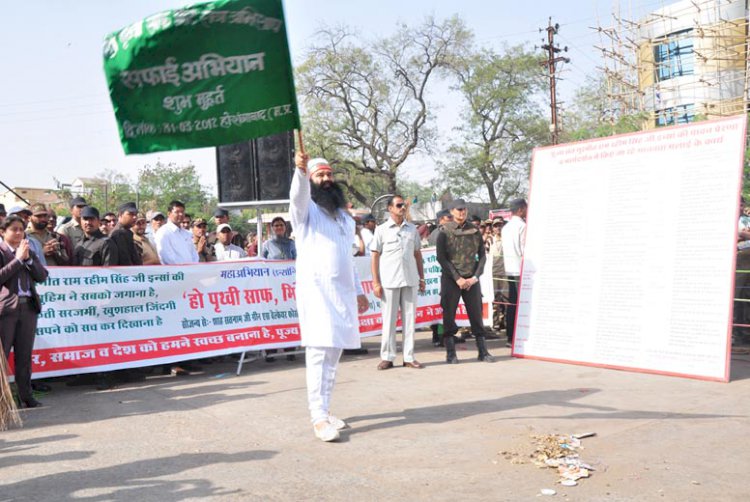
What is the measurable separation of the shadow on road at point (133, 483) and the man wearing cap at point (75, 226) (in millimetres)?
5286

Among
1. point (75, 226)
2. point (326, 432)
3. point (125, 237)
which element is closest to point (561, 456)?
point (326, 432)

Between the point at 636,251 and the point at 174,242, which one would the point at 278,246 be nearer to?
the point at 174,242

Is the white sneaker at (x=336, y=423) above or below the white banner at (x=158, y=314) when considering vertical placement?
below

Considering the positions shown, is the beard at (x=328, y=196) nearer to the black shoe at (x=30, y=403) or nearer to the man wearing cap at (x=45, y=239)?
the black shoe at (x=30, y=403)

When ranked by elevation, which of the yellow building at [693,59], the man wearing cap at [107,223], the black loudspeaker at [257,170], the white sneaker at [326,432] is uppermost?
the yellow building at [693,59]

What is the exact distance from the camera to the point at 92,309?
7.75 metres

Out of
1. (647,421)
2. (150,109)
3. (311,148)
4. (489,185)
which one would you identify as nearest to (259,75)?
(150,109)

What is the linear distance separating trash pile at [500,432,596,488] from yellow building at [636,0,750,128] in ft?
100

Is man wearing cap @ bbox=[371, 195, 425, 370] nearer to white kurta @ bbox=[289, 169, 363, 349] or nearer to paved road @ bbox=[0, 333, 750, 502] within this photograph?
paved road @ bbox=[0, 333, 750, 502]

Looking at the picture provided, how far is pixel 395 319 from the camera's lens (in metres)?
8.44

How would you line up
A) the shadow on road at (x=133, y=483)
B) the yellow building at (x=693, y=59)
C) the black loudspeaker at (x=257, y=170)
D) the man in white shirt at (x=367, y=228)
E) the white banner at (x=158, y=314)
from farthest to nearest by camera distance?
the yellow building at (x=693, y=59)
the man in white shirt at (x=367, y=228)
the black loudspeaker at (x=257, y=170)
the white banner at (x=158, y=314)
the shadow on road at (x=133, y=483)

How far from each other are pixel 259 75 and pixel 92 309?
4.00 m

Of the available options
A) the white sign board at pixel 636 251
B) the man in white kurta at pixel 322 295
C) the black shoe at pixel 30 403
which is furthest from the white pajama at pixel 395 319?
the black shoe at pixel 30 403

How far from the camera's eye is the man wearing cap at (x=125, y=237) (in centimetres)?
814
